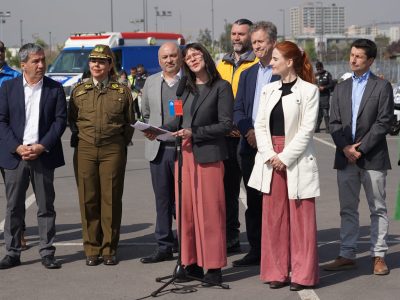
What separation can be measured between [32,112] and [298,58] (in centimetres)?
258

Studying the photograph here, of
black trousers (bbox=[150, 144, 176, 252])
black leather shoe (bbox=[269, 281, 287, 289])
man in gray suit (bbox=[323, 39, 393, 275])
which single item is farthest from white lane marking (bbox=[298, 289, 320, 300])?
black trousers (bbox=[150, 144, 176, 252])

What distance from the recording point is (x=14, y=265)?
323 inches

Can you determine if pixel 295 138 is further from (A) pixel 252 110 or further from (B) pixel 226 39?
(B) pixel 226 39

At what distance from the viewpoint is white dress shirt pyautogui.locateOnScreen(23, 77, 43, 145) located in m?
8.07

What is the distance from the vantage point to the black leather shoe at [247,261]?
8.13 metres

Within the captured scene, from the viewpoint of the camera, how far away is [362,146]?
768cm

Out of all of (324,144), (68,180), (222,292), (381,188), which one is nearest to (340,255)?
(381,188)

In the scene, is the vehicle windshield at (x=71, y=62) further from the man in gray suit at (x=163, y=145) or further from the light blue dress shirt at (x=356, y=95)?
the light blue dress shirt at (x=356, y=95)

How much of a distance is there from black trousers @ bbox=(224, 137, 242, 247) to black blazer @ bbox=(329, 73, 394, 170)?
1.09m

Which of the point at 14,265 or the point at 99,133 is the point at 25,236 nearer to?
the point at 14,265

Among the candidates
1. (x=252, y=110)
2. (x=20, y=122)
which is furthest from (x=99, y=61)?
(x=252, y=110)

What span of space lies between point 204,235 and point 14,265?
2017mm

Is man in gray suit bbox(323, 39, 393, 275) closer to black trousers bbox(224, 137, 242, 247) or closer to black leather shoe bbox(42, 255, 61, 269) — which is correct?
black trousers bbox(224, 137, 242, 247)

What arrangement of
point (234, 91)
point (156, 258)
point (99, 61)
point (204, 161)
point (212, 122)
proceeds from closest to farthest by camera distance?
1. point (204, 161)
2. point (212, 122)
3. point (99, 61)
4. point (156, 258)
5. point (234, 91)
